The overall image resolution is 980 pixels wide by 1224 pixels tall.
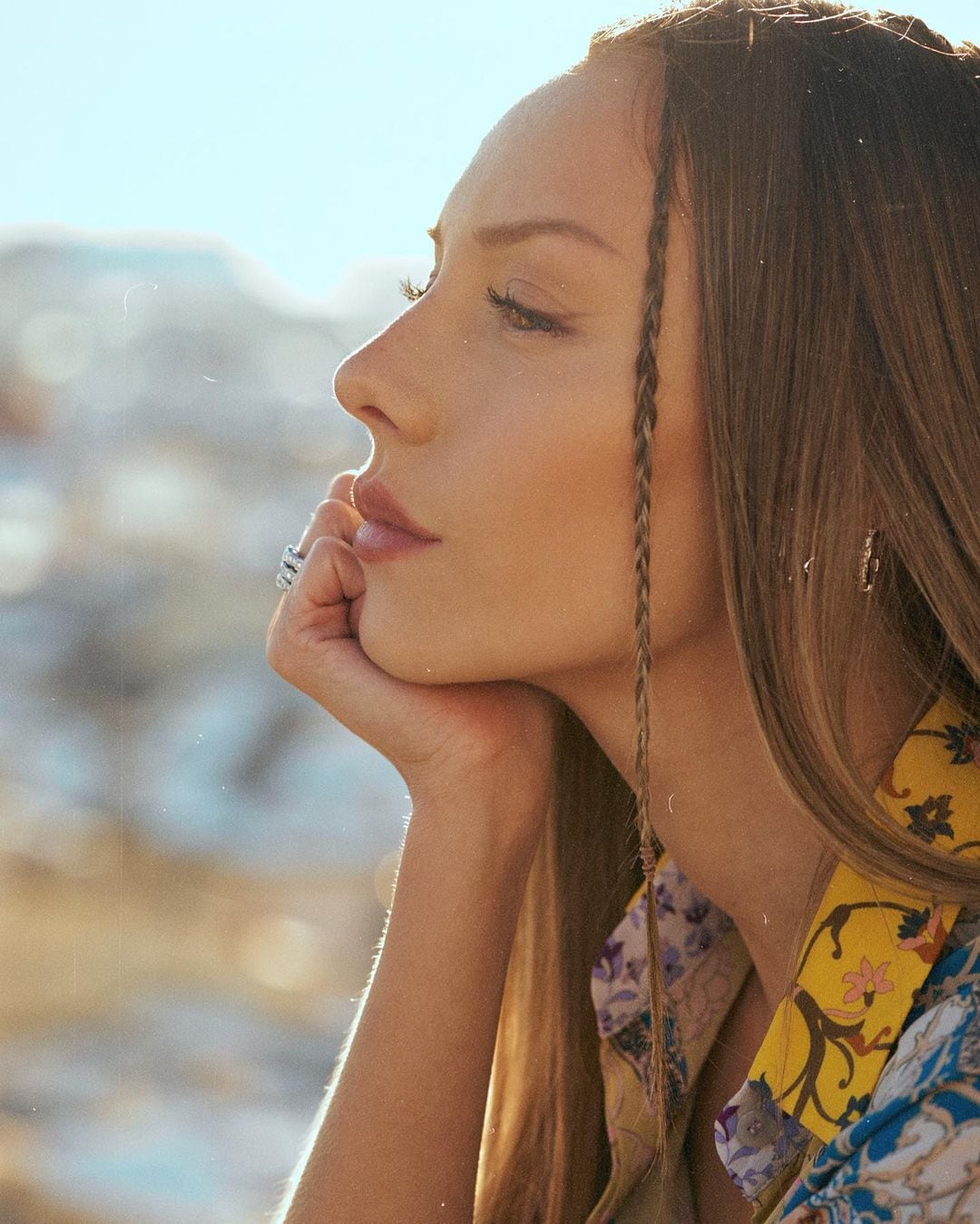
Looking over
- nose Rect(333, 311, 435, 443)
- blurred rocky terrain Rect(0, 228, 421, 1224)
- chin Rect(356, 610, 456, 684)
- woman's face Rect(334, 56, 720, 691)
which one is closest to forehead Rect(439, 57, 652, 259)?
woman's face Rect(334, 56, 720, 691)

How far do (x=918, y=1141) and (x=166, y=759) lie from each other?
9.01 feet

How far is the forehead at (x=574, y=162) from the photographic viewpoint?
1.32 meters

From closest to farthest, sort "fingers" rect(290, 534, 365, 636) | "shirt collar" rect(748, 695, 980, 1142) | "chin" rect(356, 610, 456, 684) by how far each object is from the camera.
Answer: "shirt collar" rect(748, 695, 980, 1142) < "chin" rect(356, 610, 456, 684) < "fingers" rect(290, 534, 365, 636)

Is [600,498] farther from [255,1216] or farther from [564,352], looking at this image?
[255,1216]

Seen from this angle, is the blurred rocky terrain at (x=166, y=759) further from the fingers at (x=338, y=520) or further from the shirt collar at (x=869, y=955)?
the shirt collar at (x=869, y=955)

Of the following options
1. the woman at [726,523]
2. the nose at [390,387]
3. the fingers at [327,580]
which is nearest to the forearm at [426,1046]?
the woman at [726,523]

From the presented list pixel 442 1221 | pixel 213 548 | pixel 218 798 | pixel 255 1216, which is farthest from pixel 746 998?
pixel 213 548

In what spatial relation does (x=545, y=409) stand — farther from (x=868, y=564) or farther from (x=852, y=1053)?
(x=852, y=1053)

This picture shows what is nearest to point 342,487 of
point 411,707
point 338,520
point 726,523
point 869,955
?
point 338,520

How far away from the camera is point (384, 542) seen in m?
1.44

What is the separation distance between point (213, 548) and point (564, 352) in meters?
2.71

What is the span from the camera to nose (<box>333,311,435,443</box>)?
1381 millimetres

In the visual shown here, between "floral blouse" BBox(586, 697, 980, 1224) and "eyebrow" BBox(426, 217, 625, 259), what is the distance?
0.54 metres

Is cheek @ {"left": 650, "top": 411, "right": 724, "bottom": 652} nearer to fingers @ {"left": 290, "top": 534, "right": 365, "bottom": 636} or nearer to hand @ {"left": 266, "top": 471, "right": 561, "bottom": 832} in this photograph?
hand @ {"left": 266, "top": 471, "right": 561, "bottom": 832}
